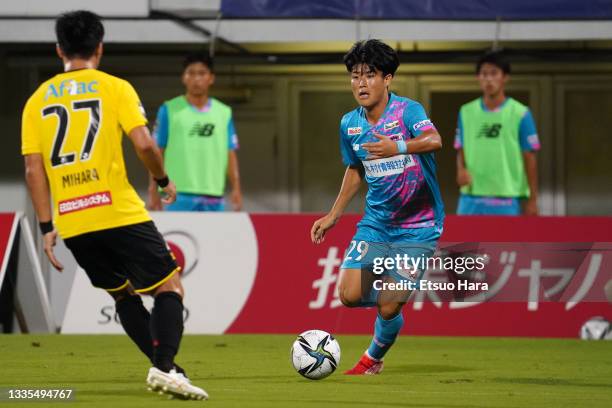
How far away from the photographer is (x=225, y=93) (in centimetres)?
1775

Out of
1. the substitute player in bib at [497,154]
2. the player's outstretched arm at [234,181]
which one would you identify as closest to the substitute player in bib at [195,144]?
the player's outstretched arm at [234,181]

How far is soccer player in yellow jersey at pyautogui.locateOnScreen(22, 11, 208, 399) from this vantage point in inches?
288

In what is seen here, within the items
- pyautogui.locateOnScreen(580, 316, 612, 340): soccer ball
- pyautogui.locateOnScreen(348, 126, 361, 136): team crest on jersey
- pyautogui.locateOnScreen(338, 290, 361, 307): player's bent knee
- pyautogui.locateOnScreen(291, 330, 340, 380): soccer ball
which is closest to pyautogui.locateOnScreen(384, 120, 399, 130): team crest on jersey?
pyautogui.locateOnScreen(348, 126, 361, 136): team crest on jersey

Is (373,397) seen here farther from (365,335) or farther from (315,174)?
(315,174)

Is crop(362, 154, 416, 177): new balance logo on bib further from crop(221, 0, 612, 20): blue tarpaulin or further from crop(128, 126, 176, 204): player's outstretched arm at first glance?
crop(221, 0, 612, 20): blue tarpaulin

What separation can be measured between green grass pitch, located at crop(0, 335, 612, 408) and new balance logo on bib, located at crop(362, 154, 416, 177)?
53.5 inches

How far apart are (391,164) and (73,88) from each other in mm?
2589

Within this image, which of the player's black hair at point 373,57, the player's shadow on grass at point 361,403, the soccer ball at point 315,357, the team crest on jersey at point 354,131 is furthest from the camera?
the team crest on jersey at point 354,131

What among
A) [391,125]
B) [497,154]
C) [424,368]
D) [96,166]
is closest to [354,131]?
[391,125]

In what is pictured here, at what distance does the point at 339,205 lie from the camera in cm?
912

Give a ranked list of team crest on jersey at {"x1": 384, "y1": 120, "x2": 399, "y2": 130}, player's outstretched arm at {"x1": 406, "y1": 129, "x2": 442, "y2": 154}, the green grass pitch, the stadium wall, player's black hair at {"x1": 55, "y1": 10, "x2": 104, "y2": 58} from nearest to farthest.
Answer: player's black hair at {"x1": 55, "y1": 10, "x2": 104, "y2": 58} → the green grass pitch → player's outstretched arm at {"x1": 406, "y1": 129, "x2": 442, "y2": 154} → team crest on jersey at {"x1": 384, "y1": 120, "x2": 399, "y2": 130} → the stadium wall

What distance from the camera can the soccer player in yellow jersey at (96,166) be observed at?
7305mm

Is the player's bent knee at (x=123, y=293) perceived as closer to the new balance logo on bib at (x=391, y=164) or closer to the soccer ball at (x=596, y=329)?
the new balance logo on bib at (x=391, y=164)

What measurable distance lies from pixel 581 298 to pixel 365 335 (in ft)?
6.92
